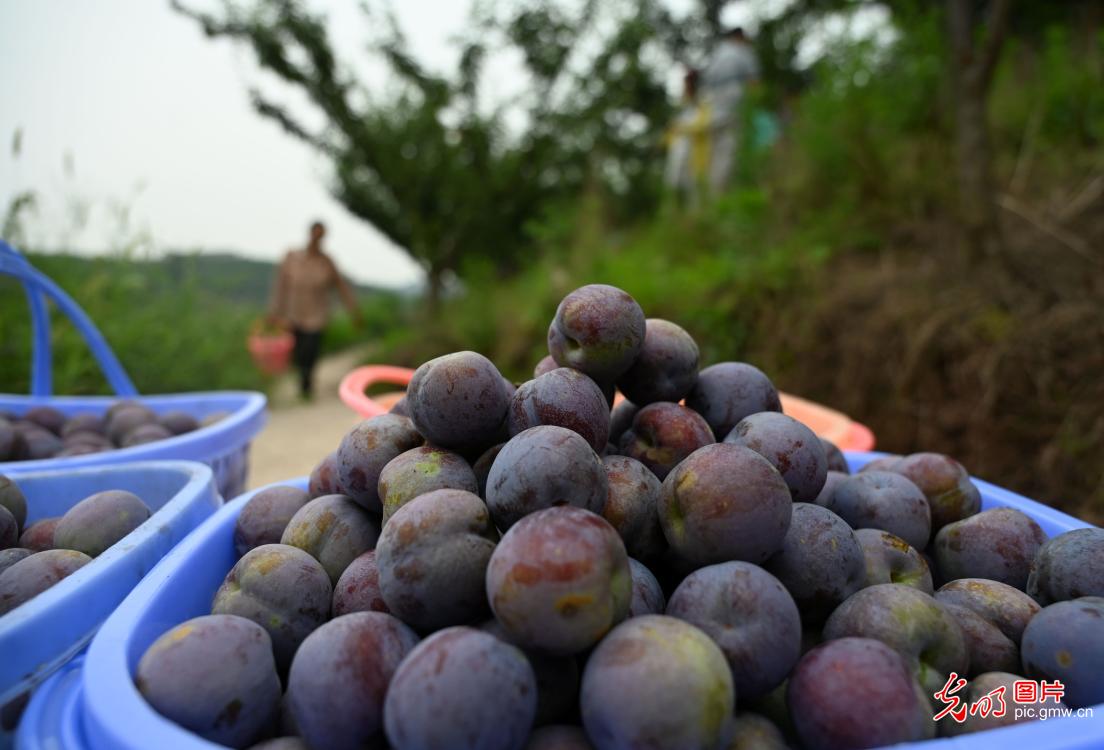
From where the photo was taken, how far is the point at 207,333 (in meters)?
4.55

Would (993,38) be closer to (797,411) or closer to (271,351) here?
(797,411)

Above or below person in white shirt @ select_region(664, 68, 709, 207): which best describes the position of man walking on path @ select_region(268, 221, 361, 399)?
below

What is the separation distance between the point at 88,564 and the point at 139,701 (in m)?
0.35

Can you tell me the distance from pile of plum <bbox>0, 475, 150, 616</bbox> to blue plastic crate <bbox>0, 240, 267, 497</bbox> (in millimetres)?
298

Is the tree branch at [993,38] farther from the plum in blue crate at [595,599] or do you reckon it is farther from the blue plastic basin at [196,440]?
the blue plastic basin at [196,440]

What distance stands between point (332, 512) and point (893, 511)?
33.4 inches

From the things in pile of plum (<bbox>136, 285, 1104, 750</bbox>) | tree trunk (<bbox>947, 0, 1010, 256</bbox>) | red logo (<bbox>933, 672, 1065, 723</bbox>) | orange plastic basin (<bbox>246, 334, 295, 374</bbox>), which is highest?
tree trunk (<bbox>947, 0, 1010, 256</bbox>)

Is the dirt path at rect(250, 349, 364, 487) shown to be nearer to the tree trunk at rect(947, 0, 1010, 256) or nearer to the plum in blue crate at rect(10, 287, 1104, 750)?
the plum in blue crate at rect(10, 287, 1104, 750)

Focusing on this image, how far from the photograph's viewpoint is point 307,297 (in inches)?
226

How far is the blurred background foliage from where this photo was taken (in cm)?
250

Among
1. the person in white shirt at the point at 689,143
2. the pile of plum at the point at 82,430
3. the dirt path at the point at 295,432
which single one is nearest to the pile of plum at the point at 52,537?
the pile of plum at the point at 82,430

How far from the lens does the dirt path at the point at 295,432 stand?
3.30m

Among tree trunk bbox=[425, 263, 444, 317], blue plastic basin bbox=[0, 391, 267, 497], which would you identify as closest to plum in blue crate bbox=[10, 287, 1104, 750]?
blue plastic basin bbox=[0, 391, 267, 497]

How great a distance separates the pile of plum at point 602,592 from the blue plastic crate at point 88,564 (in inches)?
4.9
